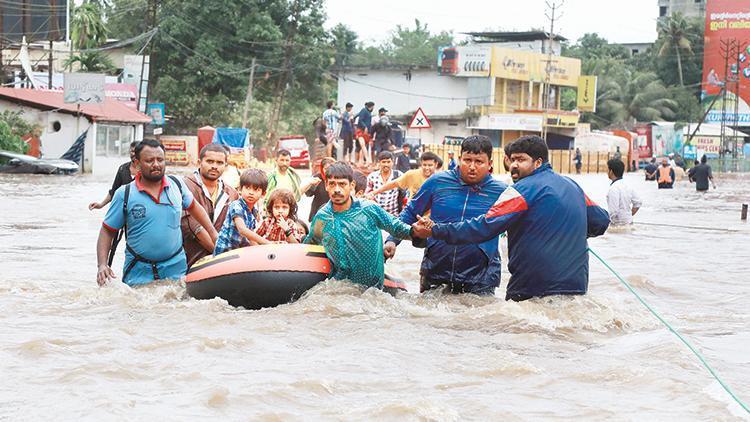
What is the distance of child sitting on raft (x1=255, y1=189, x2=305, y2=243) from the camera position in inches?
372

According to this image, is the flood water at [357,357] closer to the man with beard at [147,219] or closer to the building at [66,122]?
the man with beard at [147,219]

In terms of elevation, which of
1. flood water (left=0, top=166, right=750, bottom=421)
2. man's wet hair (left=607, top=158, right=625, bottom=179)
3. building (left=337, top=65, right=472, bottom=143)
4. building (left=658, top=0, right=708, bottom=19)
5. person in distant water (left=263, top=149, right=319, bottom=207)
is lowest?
flood water (left=0, top=166, right=750, bottom=421)

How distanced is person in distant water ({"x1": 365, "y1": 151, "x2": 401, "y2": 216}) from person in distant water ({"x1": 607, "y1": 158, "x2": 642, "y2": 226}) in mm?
4162

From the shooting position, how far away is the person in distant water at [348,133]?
2811cm

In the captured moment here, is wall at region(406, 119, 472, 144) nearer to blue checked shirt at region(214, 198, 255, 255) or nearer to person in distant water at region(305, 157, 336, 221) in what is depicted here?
person in distant water at region(305, 157, 336, 221)

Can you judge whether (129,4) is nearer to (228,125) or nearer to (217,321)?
(228,125)

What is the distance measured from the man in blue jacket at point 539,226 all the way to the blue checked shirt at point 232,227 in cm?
197

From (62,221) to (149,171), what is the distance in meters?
12.3

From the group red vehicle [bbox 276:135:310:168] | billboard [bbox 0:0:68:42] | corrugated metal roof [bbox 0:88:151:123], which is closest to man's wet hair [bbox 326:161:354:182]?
red vehicle [bbox 276:135:310:168]

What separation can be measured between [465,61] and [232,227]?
6030cm

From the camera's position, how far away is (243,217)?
909 centimetres

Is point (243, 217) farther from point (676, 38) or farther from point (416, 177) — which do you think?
point (676, 38)

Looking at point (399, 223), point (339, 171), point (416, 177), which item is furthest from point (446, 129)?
point (339, 171)

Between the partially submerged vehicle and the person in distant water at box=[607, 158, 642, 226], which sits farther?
the partially submerged vehicle
